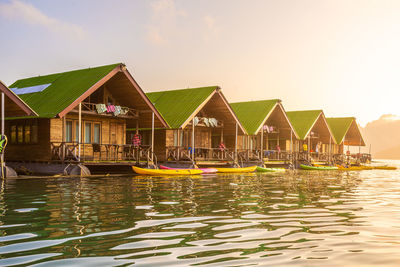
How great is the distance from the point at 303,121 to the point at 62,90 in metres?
32.1

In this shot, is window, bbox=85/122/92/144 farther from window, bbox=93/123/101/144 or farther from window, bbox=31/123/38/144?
window, bbox=31/123/38/144

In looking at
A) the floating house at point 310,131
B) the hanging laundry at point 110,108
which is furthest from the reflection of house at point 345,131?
the hanging laundry at point 110,108

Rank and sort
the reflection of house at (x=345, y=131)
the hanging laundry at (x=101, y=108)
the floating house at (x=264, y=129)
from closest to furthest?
the hanging laundry at (x=101, y=108), the floating house at (x=264, y=129), the reflection of house at (x=345, y=131)

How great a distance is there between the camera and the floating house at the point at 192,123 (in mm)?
34969

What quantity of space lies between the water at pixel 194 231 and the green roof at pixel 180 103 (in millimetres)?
20439

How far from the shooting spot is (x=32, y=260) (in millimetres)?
6195

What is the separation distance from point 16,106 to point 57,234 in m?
18.7

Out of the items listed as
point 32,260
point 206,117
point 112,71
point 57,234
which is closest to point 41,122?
point 112,71

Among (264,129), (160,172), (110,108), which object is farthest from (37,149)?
(264,129)

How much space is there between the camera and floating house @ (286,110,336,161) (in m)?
51.4

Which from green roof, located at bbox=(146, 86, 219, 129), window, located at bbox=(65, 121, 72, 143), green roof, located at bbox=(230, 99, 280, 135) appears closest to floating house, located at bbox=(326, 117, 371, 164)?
green roof, located at bbox=(230, 99, 280, 135)

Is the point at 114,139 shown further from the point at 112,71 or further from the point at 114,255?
the point at 114,255

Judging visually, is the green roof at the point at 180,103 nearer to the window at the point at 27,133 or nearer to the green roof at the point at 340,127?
the window at the point at 27,133

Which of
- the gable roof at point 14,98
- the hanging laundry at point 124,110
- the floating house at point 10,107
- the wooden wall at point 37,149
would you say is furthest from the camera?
the hanging laundry at point 124,110
